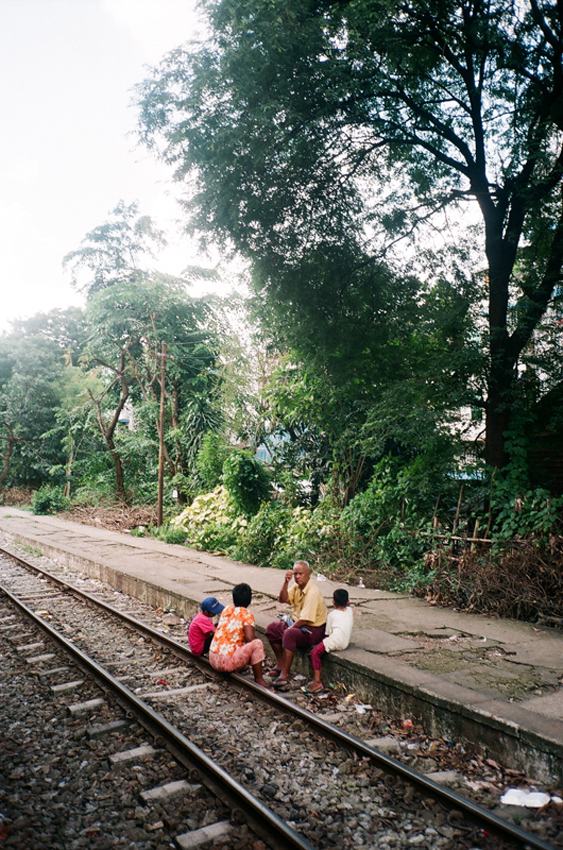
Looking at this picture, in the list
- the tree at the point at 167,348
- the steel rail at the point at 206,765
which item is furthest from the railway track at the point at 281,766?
the tree at the point at 167,348

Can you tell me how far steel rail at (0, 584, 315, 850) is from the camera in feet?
10.5

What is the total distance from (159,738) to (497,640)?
3.69m

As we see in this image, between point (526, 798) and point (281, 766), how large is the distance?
160 centimetres

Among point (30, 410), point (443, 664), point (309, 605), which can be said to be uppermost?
point (30, 410)

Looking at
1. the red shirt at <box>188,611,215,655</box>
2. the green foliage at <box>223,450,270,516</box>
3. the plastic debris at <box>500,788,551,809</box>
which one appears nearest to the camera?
the plastic debris at <box>500,788,551,809</box>

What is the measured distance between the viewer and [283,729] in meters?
4.67

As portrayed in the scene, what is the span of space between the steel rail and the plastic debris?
1.36 metres

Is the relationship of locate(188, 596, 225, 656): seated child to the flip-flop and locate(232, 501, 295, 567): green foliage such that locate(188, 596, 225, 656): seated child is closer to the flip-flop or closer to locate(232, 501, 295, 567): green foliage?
the flip-flop

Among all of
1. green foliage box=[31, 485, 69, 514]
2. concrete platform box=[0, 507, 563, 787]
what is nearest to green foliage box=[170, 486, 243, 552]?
concrete platform box=[0, 507, 563, 787]

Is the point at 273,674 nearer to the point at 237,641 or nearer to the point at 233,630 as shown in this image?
the point at 237,641

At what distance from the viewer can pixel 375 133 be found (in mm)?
9023

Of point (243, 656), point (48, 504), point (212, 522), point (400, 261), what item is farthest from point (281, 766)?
point (48, 504)

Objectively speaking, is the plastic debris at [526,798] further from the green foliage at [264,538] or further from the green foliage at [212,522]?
the green foliage at [212,522]

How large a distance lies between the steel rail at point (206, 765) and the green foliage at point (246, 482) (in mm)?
6944
